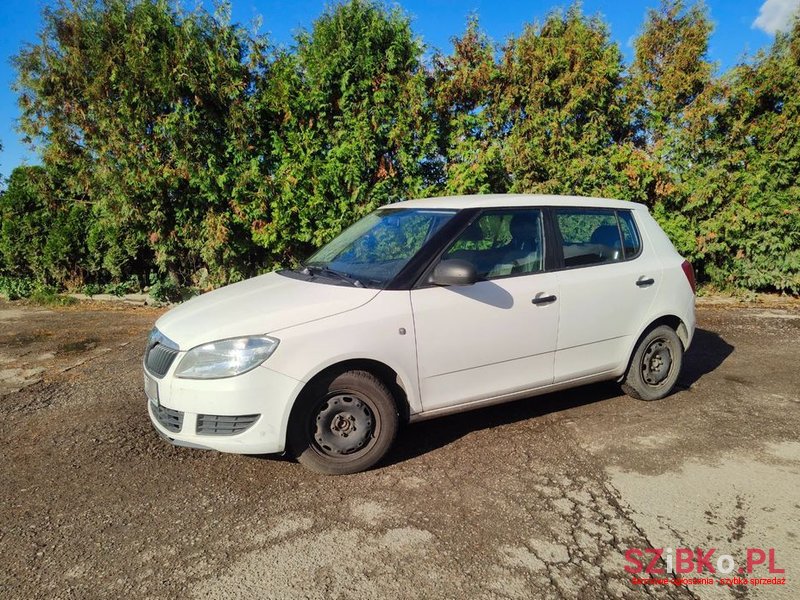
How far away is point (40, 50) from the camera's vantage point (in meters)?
7.91

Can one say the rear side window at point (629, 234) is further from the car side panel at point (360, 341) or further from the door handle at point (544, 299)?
the car side panel at point (360, 341)

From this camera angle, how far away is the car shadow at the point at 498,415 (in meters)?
3.96

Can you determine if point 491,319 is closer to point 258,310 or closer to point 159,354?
point 258,310

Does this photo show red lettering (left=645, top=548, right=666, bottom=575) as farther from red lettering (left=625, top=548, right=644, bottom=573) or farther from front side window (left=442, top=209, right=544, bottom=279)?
front side window (left=442, top=209, right=544, bottom=279)

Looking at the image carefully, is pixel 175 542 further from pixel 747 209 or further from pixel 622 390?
pixel 747 209

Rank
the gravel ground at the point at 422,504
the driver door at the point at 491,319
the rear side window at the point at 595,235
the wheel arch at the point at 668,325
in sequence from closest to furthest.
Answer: the gravel ground at the point at 422,504 → the driver door at the point at 491,319 → the rear side window at the point at 595,235 → the wheel arch at the point at 668,325

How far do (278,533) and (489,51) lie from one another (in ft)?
24.2

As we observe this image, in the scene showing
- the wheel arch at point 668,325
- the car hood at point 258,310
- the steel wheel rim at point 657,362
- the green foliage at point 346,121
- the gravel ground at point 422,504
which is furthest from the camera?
the green foliage at point 346,121

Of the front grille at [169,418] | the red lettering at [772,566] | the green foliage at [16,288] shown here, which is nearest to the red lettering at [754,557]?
the red lettering at [772,566]

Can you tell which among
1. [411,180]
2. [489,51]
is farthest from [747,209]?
[411,180]

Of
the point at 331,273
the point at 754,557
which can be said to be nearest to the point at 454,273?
the point at 331,273

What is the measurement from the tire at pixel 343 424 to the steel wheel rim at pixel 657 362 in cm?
243

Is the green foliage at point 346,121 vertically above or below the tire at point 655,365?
above

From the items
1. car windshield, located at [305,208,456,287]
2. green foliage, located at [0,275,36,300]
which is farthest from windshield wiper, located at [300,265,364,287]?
green foliage, located at [0,275,36,300]
